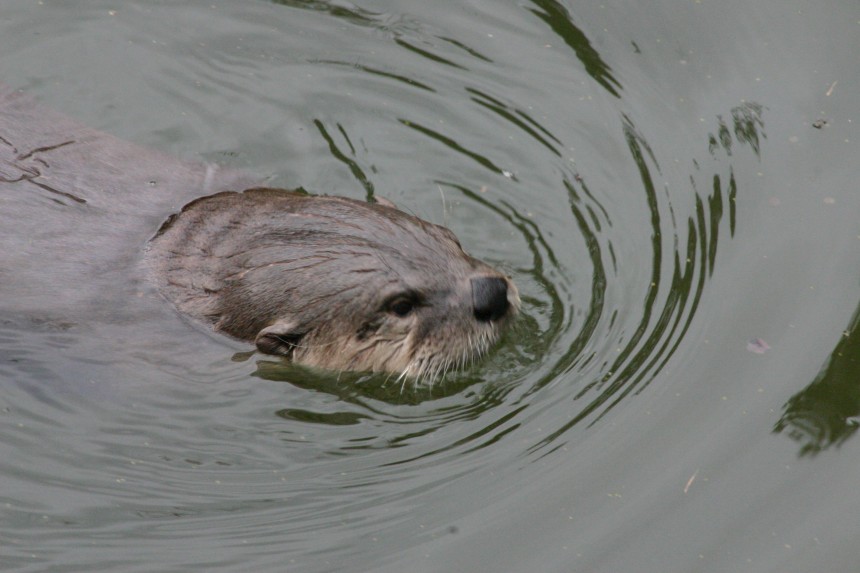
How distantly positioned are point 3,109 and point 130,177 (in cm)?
81

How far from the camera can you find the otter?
18.4ft

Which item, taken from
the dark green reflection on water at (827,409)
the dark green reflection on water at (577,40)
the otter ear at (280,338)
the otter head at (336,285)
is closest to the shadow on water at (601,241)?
the dark green reflection on water at (577,40)

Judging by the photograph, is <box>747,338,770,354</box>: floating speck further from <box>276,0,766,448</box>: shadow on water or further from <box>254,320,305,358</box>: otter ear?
<box>254,320,305,358</box>: otter ear

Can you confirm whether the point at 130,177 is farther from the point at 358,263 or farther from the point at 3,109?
the point at 358,263

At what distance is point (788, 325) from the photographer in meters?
6.14

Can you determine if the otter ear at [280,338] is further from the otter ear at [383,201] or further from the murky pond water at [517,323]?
the otter ear at [383,201]

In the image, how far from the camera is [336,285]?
560 cm

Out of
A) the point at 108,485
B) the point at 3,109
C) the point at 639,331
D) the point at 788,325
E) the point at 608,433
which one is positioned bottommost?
the point at 108,485

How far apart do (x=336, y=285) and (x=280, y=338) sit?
1.29 ft

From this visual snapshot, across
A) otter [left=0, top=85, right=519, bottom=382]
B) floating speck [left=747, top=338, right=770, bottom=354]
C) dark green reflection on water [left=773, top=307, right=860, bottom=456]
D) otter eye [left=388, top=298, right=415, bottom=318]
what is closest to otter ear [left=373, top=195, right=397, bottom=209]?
otter [left=0, top=85, right=519, bottom=382]

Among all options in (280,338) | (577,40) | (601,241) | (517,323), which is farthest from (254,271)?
(577,40)

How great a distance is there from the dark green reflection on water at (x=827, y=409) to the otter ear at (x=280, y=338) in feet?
7.64

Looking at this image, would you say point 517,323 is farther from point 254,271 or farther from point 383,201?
point 254,271

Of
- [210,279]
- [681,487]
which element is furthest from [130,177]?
[681,487]
